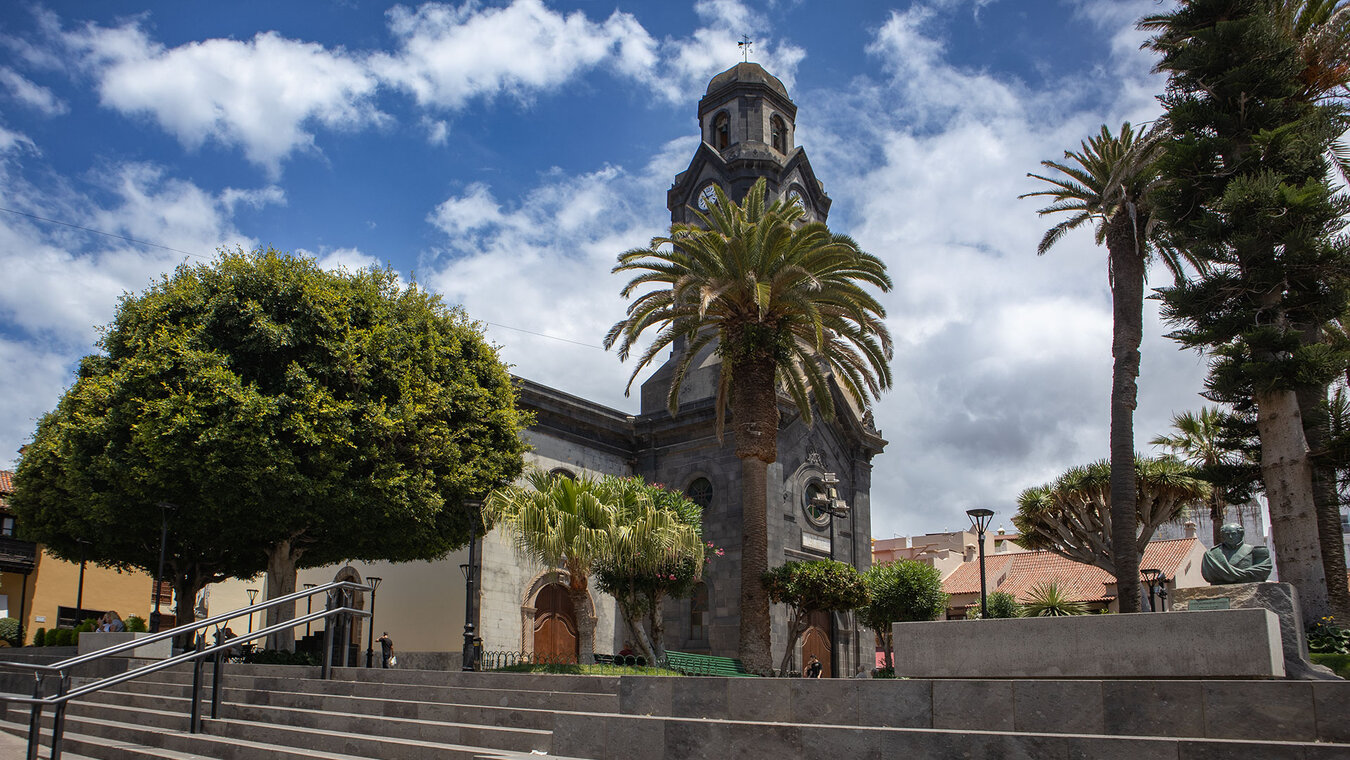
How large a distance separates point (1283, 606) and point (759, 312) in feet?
38.8

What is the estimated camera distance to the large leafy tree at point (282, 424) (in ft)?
60.7

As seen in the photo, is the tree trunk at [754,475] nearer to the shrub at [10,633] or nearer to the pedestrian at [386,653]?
the pedestrian at [386,653]

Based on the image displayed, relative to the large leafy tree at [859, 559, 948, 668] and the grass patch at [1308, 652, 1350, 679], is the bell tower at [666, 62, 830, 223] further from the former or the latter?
the grass patch at [1308, 652, 1350, 679]

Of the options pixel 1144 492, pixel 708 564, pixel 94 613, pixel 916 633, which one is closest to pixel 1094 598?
pixel 1144 492

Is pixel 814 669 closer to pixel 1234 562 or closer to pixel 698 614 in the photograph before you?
pixel 698 614

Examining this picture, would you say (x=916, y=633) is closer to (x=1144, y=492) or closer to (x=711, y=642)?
(x=711, y=642)

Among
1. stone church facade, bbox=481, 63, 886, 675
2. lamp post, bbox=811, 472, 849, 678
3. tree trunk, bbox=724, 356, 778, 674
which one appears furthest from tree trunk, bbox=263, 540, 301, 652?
lamp post, bbox=811, 472, 849, 678

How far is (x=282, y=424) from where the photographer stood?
18656 mm

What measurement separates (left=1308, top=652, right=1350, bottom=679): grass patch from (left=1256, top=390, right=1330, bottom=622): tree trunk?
241 cm

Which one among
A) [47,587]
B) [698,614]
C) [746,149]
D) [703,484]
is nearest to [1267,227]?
[703,484]

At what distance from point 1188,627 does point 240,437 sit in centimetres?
1630

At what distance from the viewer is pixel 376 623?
86.7 ft

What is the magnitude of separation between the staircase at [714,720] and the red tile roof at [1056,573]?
30.8 m

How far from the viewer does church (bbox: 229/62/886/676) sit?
2514 centimetres
